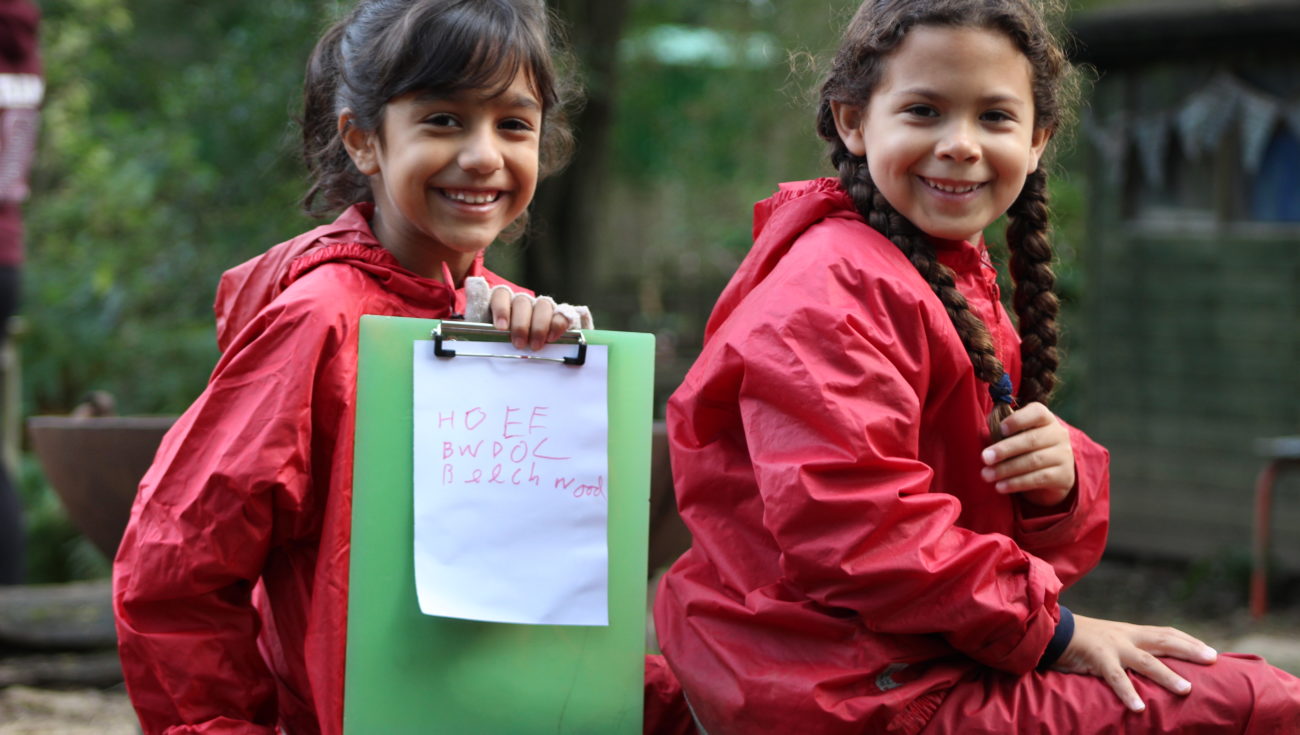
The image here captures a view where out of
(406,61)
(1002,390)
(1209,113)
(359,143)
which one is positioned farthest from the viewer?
(1209,113)

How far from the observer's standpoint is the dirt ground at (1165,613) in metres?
4.27

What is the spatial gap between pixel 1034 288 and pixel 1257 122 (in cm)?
598

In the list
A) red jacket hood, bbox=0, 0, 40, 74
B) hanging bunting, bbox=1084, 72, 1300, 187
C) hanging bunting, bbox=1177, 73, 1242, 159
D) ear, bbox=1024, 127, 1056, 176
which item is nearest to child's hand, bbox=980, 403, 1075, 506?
ear, bbox=1024, 127, 1056, 176

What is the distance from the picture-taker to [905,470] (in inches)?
74.6

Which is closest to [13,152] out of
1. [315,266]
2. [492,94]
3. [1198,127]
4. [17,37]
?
[17,37]

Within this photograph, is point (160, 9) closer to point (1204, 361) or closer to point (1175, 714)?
point (1204, 361)

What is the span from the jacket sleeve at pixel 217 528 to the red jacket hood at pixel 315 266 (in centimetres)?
17

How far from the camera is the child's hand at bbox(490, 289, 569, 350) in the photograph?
219 centimetres

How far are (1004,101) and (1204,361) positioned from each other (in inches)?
264

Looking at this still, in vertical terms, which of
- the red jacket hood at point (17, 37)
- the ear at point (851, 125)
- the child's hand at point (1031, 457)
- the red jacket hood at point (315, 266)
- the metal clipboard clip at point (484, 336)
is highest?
the red jacket hood at point (17, 37)

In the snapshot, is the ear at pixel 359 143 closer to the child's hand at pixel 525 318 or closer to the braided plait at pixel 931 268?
the child's hand at pixel 525 318

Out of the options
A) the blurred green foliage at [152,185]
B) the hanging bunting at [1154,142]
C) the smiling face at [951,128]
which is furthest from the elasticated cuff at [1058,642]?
the hanging bunting at [1154,142]

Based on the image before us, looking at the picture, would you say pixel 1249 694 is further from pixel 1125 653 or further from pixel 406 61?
pixel 406 61

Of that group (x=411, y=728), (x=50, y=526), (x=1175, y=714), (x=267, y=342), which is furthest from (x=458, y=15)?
(x=50, y=526)
